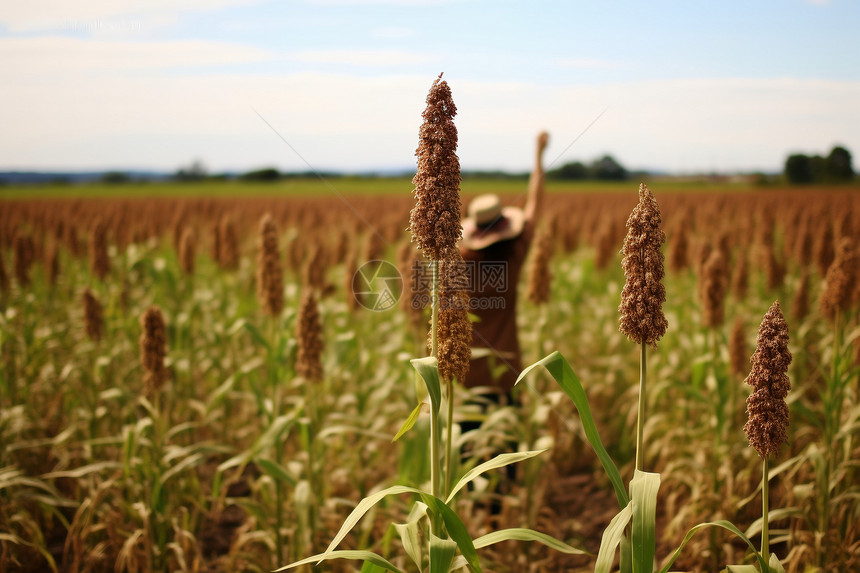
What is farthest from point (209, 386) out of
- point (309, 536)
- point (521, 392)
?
point (521, 392)

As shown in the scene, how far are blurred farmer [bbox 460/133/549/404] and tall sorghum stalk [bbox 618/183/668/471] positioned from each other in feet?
9.11

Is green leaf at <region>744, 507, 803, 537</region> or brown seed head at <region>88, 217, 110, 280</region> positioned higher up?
brown seed head at <region>88, 217, 110, 280</region>

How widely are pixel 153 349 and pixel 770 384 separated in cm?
344

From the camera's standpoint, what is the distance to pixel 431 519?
193 cm

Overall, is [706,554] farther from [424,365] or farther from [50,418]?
[50,418]

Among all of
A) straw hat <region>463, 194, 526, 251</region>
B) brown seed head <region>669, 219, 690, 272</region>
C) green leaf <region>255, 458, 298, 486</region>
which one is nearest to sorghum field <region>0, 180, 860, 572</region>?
green leaf <region>255, 458, 298, 486</region>

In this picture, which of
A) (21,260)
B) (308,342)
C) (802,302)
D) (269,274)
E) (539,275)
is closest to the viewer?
(308,342)

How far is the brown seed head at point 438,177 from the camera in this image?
178 cm

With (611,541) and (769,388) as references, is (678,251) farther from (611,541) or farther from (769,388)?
(611,541)

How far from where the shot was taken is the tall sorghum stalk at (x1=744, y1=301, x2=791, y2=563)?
171 cm

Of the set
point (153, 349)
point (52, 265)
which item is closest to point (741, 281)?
point (153, 349)

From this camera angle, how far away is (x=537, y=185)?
475cm

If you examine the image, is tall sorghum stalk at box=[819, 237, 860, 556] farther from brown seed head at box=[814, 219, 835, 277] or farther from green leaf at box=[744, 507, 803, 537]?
brown seed head at box=[814, 219, 835, 277]

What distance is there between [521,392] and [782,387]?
435 cm
